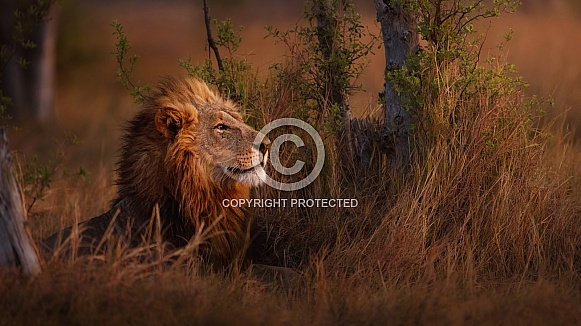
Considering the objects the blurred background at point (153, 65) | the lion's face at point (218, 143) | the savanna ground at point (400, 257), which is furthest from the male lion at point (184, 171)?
the blurred background at point (153, 65)

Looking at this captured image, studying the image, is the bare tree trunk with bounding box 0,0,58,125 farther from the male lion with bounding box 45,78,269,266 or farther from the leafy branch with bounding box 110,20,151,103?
the male lion with bounding box 45,78,269,266

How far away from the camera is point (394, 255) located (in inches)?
203

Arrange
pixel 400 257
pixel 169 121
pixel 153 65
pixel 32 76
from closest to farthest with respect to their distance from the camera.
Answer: pixel 169 121 → pixel 400 257 → pixel 32 76 → pixel 153 65

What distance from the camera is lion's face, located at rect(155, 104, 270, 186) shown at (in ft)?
16.7

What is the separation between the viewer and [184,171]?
16.6 ft

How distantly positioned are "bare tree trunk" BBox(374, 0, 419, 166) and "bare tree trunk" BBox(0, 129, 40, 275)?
8.42 feet

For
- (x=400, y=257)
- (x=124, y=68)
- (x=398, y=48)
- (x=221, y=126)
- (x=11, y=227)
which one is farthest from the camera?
(x=124, y=68)

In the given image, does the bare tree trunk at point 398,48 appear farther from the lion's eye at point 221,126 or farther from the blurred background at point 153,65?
the lion's eye at point 221,126

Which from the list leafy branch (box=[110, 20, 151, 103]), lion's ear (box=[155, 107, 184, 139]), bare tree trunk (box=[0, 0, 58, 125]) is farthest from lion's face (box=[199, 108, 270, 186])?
bare tree trunk (box=[0, 0, 58, 125])

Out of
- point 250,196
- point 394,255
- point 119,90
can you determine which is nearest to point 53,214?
point 250,196

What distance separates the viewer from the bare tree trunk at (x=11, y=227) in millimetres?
4128

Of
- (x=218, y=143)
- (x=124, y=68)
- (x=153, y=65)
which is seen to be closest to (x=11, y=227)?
(x=218, y=143)

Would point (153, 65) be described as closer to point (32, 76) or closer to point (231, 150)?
point (32, 76)

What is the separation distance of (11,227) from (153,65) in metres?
Result: 18.5
